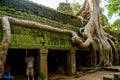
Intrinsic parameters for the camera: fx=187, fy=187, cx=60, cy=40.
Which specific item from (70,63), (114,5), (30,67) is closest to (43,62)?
(30,67)

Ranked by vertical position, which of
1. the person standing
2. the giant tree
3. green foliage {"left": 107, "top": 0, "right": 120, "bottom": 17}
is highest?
green foliage {"left": 107, "top": 0, "right": 120, "bottom": 17}

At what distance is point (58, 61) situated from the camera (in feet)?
36.8

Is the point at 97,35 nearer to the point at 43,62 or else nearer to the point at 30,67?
the point at 43,62

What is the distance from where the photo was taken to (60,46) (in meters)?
9.31

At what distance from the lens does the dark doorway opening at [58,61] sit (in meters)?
10.8

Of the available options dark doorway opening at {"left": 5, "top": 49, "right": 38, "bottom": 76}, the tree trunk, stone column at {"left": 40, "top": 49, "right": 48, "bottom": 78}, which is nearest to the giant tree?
the tree trunk

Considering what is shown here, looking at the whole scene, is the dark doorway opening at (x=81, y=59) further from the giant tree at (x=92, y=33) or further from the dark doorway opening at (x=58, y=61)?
the dark doorway opening at (x=58, y=61)

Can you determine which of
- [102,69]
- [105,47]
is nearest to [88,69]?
[102,69]

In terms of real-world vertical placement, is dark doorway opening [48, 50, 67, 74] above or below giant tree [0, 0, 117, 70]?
below

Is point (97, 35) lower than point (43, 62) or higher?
higher

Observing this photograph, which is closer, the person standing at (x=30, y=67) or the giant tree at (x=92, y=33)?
the person standing at (x=30, y=67)

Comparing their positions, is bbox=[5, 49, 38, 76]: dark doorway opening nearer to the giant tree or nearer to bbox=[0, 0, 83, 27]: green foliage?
bbox=[0, 0, 83, 27]: green foliage

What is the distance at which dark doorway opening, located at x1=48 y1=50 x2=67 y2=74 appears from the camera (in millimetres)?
10844

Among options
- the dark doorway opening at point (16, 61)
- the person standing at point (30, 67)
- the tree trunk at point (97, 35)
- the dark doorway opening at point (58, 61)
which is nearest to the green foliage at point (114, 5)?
the tree trunk at point (97, 35)
